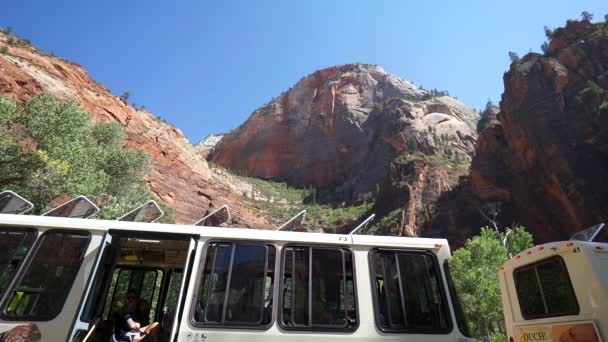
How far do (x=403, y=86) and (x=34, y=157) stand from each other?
351 feet

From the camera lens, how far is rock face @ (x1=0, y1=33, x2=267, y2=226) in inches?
1336

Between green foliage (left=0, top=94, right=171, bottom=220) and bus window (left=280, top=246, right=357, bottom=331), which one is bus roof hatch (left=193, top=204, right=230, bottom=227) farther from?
green foliage (left=0, top=94, right=171, bottom=220)

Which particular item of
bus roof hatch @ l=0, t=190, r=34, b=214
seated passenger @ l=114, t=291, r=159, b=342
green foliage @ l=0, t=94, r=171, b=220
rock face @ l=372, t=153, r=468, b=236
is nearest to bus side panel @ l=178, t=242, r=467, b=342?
seated passenger @ l=114, t=291, r=159, b=342

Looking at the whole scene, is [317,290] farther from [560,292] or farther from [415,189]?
[415,189]

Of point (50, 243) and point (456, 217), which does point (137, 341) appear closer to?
point (50, 243)

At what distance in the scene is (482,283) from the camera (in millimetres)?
26062

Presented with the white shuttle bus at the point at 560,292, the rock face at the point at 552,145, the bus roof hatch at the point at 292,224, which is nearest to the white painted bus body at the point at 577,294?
the white shuttle bus at the point at 560,292

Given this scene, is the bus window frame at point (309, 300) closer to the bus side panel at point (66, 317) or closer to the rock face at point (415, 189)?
the bus side panel at point (66, 317)

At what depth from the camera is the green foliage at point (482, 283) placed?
25.5m

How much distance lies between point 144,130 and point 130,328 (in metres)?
45.4

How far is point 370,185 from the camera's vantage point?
80.7m

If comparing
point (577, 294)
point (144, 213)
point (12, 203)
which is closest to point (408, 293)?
point (577, 294)

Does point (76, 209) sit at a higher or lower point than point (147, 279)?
higher

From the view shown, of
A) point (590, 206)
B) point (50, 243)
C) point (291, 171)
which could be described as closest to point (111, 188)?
point (50, 243)
